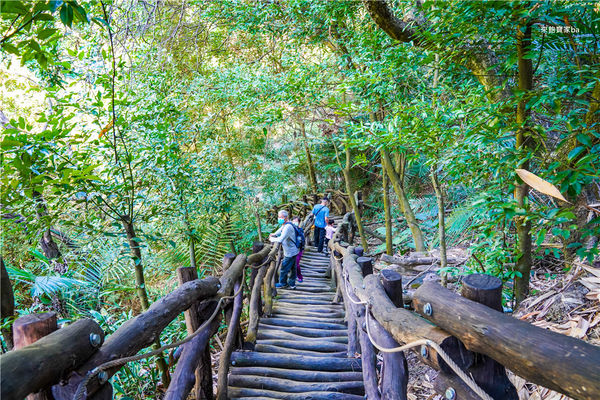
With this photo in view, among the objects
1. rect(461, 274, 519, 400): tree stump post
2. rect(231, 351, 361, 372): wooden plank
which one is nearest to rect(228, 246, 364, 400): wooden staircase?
rect(231, 351, 361, 372): wooden plank

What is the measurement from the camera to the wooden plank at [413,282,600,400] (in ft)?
2.87

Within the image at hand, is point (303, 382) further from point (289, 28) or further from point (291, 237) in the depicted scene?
point (289, 28)

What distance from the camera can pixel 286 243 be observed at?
5.86m

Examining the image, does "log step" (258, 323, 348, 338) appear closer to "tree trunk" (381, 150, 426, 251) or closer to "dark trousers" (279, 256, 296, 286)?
"dark trousers" (279, 256, 296, 286)

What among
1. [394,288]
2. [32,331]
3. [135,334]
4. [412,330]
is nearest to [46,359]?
[32,331]

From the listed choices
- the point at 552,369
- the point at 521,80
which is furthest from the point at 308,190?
the point at 552,369

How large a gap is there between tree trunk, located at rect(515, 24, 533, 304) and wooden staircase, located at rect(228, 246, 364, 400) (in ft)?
5.73

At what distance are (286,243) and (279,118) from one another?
219 cm

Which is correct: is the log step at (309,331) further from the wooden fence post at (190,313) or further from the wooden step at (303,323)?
the wooden fence post at (190,313)

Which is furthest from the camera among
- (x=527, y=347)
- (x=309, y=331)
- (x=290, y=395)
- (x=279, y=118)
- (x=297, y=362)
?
(x=279, y=118)

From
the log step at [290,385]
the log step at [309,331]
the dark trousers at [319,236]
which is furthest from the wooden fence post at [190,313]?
the dark trousers at [319,236]

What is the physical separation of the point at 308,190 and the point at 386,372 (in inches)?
574

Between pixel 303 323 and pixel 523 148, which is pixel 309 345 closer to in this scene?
pixel 303 323

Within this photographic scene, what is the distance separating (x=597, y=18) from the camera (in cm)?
207
